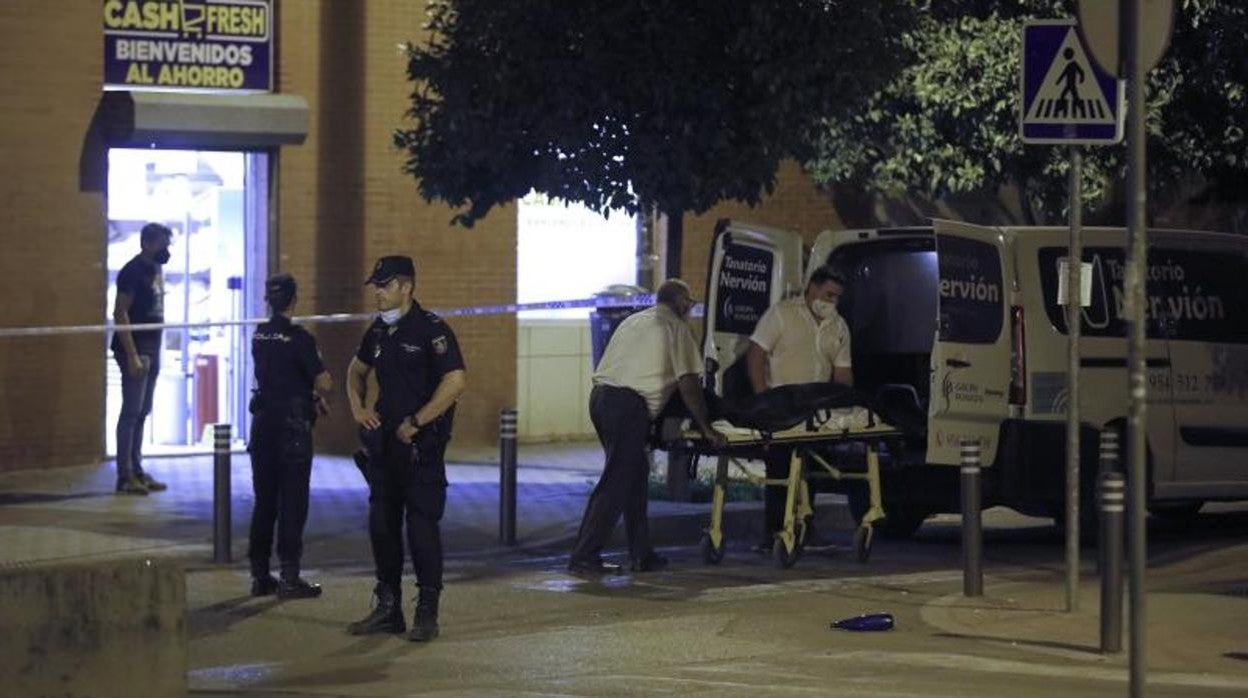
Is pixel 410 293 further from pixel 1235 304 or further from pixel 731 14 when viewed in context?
pixel 1235 304

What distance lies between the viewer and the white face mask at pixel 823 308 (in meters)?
14.4

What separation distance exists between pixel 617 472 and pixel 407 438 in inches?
101

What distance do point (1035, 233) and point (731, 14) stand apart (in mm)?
2488

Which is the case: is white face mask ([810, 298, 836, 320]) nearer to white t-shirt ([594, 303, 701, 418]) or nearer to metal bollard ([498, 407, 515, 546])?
white t-shirt ([594, 303, 701, 418])

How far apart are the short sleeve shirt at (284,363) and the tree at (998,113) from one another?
5.37m

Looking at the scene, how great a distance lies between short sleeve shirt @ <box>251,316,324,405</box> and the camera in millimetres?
12984

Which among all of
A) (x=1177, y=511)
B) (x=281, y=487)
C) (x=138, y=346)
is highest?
(x=138, y=346)

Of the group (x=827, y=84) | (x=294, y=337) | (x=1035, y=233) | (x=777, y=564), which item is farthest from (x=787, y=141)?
(x=294, y=337)

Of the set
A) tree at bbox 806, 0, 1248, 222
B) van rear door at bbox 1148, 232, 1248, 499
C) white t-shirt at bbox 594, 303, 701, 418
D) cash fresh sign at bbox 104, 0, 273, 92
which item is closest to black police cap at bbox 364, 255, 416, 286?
white t-shirt at bbox 594, 303, 701, 418

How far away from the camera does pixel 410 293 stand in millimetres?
11773

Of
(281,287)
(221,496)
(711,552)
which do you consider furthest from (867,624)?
(221,496)

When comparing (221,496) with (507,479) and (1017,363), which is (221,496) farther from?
(1017,363)

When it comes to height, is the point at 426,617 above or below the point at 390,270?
below

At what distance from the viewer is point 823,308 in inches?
567
